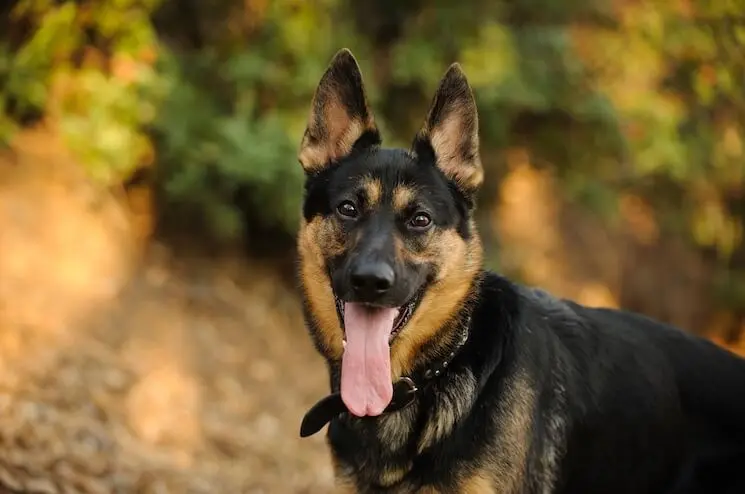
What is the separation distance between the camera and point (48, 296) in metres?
6.55

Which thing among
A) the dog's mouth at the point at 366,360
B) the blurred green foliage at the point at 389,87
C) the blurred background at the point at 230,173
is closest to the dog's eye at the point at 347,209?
the dog's mouth at the point at 366,360

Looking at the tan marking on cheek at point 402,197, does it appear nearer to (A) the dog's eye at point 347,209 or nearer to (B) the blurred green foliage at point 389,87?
(A) the dog's eye at point 347,209

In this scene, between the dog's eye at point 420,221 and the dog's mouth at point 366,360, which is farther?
the dog's eye at point 420,221

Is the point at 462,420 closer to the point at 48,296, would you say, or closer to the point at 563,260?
the point at 48,296

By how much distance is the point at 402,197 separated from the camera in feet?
12.4

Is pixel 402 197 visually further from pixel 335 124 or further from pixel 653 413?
pixel 653 413

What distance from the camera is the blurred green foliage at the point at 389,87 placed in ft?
23.1

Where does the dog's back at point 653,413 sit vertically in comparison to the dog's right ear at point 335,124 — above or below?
below

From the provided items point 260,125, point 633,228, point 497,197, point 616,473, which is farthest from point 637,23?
point 616,473

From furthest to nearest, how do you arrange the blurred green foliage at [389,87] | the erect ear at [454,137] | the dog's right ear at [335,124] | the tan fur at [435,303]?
the blurred green foliage at [389,87] → the dog's right ear at [335,124] → the erect ear at [454,137] → the tan fur at [435,303]

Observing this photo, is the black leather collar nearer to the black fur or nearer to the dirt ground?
the black fur

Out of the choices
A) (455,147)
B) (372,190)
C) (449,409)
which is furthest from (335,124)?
(449,409)

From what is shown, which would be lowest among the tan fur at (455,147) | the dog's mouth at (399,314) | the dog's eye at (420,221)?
the dog's mouth at (399,314)

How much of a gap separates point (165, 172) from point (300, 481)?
3224 millimetres
